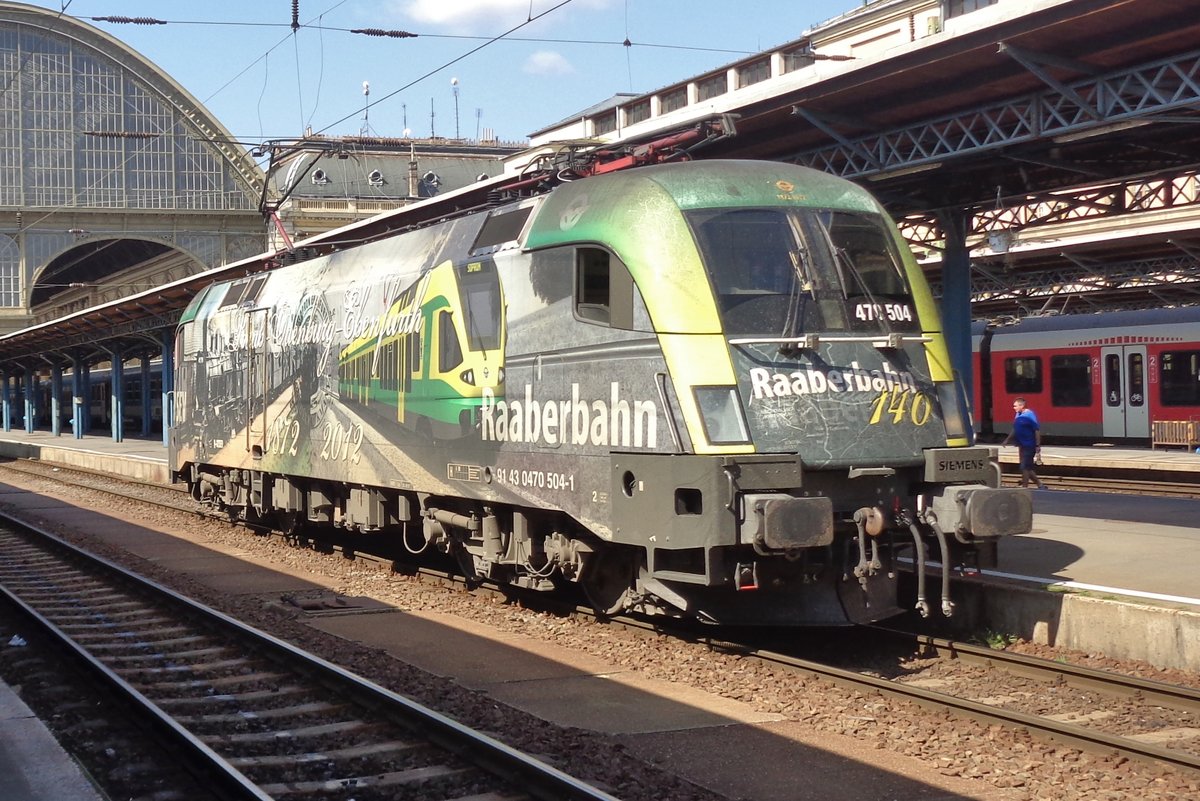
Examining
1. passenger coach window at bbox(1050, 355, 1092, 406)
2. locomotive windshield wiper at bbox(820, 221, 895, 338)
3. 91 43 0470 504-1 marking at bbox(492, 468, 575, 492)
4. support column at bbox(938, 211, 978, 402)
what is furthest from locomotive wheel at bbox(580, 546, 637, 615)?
passenger coach window at bbox(1050, 355, 1092, 406)

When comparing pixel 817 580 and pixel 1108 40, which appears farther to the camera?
pixel 1108 40

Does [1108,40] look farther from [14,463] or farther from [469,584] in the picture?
[14,463]

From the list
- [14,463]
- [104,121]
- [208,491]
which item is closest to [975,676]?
[208,491]

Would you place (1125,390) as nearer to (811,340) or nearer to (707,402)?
(811,340)

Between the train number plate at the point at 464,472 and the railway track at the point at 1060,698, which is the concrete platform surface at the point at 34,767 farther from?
the railway track at the point at 1060,698

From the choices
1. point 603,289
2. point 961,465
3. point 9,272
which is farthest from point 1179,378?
point 9,272

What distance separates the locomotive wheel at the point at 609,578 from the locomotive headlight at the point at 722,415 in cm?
160

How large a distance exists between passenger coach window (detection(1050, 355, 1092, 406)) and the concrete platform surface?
27006mm

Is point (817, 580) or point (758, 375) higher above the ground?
point (758, 375)

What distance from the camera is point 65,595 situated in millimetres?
13469

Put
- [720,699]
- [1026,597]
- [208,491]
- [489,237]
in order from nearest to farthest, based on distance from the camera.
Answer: [720,699], [1026,597], [489,237], [208,491]

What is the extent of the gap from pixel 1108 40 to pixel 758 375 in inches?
302

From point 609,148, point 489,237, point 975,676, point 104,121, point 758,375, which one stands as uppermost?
point 104,121

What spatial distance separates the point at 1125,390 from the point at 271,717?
25.8 metres
